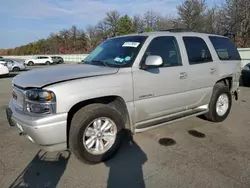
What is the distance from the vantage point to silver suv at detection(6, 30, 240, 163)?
9.40ft

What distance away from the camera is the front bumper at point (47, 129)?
2.78 metres

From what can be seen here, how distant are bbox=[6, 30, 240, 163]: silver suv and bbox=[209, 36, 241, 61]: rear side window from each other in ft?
0.33

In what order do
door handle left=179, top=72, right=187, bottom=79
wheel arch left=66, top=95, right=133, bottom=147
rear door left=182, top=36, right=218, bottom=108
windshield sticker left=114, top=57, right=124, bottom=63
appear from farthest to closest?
rear door left=182, top=36, right=218, bottom=108, door handle left=179, top=72, right=187, bottom=79, windshield sticker left=114, top=57, right=124, bottom=63, wheel arch left=66, top=95, right=133, bottom=147

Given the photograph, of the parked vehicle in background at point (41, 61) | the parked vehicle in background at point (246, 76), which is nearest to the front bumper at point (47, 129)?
the parked vehicle in background at point (246, 76)

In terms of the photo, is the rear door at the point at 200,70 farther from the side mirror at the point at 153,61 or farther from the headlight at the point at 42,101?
the headlight at the point at 42,101

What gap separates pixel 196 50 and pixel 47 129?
3123 mm

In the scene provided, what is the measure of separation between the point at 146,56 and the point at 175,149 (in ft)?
5.27

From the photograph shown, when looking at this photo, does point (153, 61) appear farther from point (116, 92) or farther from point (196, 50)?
point (196, 50)

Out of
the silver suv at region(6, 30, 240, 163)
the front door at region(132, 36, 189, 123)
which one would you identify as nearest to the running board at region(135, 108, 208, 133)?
the silver suv at region(6, 30, 240, 163)

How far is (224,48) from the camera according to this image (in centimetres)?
512

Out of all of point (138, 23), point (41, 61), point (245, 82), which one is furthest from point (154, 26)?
point (245, 82)

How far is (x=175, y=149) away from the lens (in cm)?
372

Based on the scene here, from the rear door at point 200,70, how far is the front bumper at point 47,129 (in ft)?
8.04

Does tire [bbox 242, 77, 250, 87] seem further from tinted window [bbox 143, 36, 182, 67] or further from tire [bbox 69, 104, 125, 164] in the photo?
tire [bbox 69, 104, 125, 164]
